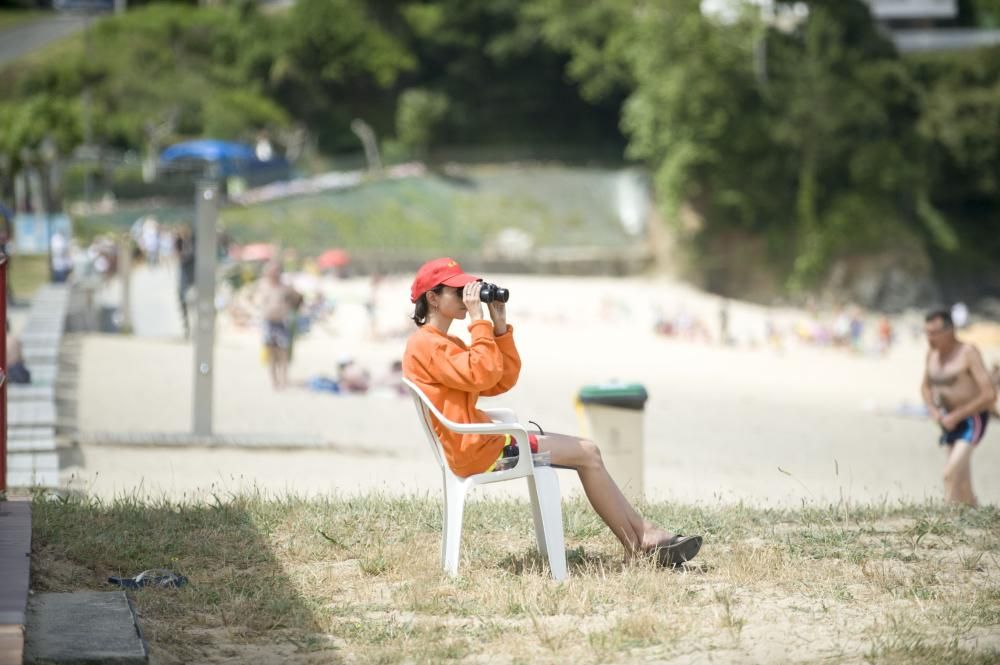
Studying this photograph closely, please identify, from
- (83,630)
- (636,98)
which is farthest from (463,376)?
(636,98)

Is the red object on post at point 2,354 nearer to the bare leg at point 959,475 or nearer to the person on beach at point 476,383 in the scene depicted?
the person on beach at point 476,383

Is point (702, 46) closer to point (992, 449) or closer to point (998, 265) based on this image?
point (998, 265)

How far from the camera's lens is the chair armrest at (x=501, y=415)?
537 centimetres

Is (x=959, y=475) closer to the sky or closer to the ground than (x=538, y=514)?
closer to the ground

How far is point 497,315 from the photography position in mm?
4926

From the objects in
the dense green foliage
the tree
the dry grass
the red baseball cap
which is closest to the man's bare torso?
the dry grass

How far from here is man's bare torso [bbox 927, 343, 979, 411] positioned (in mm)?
8609

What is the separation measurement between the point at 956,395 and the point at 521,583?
4.80m

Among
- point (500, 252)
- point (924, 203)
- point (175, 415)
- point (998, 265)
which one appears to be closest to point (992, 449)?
point (175, 415)

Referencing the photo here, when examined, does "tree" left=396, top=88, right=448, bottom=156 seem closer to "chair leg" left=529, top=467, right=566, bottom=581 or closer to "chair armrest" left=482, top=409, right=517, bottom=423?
"chair armrest" left=482, top=409, right=517, bottom=423

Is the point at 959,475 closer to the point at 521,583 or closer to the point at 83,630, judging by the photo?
the point at 521,583

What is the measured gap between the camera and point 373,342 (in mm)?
24969

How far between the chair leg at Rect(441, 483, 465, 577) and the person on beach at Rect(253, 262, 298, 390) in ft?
36.4

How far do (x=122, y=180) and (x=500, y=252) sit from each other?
13.2m
